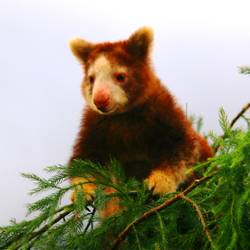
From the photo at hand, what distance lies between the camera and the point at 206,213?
3.34 m

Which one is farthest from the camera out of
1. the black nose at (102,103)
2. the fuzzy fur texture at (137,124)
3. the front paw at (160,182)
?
the black nose at (102,103)

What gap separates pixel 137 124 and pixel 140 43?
106 centimetres

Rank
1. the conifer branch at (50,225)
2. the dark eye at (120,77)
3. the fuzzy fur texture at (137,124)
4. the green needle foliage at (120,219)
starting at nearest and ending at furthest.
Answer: the green needle foliage at (120,219) < the conifer branch at (50,225) < the fuzzy fur texture at (137,124) < the dark eye at (120,77)

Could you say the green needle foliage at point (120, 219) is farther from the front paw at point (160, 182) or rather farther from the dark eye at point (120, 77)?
the dark eye at point (120, 77)

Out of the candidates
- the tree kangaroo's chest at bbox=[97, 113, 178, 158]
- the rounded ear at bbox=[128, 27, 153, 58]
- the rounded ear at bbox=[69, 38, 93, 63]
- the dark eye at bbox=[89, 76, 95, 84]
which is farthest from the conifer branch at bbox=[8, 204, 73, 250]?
the rounded ear at bbox=[69, 38, 93, 63]

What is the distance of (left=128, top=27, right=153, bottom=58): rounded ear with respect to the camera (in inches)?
235

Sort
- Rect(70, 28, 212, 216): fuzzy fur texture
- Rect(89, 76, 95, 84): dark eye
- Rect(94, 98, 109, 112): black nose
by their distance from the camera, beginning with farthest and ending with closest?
Rect(89, 76, 95, 84): dark eye, Rect(94, 98, 109, 112): black nose, Rect(70, 28, 212, 216): fuzzy fur texture

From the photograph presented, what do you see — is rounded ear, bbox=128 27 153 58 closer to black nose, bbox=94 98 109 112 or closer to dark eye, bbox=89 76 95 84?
dark eye, bbox=89 76 95 84

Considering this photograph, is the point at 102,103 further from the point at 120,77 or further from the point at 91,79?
the point at 91,79

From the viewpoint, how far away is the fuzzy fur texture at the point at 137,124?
16.8ft

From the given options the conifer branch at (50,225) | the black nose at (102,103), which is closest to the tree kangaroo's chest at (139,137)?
the black nose at (102,103)

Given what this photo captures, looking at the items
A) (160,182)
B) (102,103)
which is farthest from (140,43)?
(160,182)

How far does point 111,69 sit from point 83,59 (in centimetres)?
65

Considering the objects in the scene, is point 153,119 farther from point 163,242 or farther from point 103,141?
point 163,242
